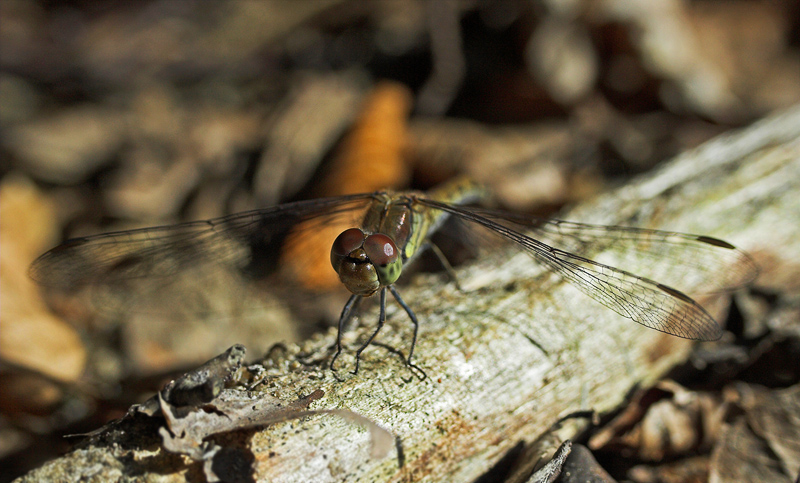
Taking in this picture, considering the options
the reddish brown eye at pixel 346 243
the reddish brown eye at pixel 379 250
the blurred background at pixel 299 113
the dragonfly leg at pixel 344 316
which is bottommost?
the dragonfly leg at pixel 344 316

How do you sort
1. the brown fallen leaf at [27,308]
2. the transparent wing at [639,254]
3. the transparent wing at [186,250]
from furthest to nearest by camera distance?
the brown fallen leaf at [27,308] < the transparent wing at [186,250] < the transparent wing at [639,254]

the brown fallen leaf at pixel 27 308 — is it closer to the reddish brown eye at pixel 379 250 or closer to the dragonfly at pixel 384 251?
the dragonfly at pixel 384 251

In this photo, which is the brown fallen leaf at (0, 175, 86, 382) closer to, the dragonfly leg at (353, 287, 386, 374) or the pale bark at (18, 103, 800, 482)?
the pale bark at (18, 103, 800, 482)

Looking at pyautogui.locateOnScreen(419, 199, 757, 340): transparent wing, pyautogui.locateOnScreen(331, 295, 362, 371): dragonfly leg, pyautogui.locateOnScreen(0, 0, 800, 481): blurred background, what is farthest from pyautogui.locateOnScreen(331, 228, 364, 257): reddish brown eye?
pyautogui.locateOnScreen(0, 0, 800, 481): blurred background

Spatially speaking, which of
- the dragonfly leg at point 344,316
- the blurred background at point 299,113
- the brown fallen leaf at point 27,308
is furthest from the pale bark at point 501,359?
the brown fallen leaf at point 27,308

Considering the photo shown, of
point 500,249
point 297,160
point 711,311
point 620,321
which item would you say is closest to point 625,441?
point 620,321

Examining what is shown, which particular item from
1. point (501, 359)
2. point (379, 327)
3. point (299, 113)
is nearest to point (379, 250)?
point (379, 327)
